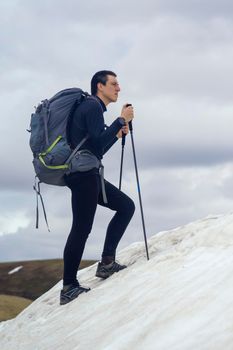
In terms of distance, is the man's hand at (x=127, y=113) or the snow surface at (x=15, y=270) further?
the snow surface at (x=15, y=270)

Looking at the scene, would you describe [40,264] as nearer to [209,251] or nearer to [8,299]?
[8,299]

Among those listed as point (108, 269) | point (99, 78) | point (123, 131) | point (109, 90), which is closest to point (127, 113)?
point (123, 131)

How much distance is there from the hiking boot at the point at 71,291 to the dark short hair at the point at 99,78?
4.01 meters

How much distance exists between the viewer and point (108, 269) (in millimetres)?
14180

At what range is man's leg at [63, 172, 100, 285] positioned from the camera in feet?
42.7

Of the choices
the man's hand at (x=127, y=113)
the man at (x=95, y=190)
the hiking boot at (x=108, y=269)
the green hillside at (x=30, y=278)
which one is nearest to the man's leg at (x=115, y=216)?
the man at (x=95, y=190)

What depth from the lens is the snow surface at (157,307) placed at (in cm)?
939

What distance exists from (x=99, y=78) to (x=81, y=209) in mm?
2741

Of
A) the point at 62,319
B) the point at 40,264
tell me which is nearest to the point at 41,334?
the point at 62,319

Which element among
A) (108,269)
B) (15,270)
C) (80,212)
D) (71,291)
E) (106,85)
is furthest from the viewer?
(15,270)

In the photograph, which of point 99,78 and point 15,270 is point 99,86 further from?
point 15,270

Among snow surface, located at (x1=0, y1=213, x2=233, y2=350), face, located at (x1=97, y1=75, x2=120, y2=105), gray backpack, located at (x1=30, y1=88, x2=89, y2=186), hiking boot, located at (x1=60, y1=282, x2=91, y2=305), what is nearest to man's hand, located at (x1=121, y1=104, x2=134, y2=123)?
face, located at (x1=97, y1=75, x2=120, y2=105)

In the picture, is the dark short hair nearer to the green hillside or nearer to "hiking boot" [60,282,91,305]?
"hiking boot" [60,282,91,305]

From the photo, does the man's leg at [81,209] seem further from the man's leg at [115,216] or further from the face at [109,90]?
the face at [109,90]
